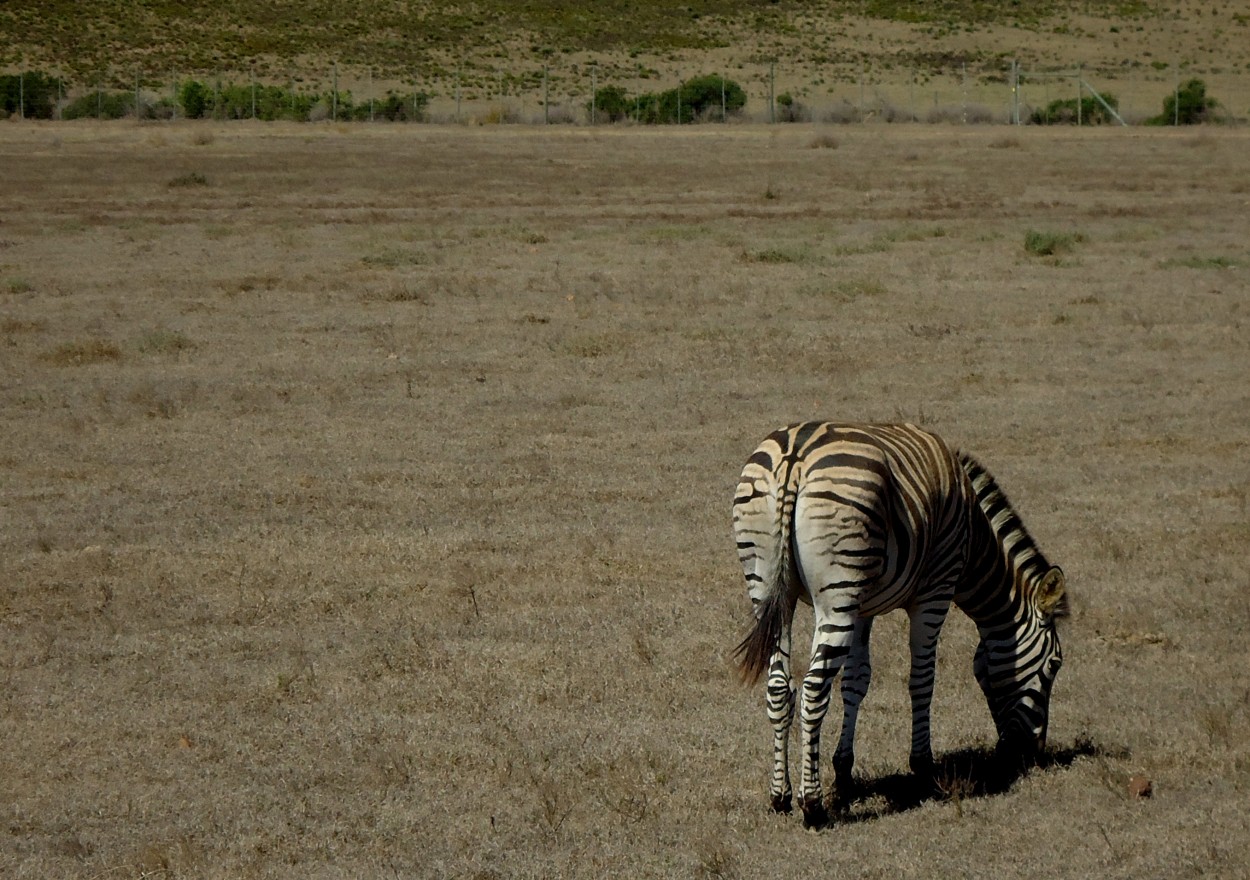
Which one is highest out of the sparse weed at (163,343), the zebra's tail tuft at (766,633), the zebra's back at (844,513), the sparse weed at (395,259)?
the sparse weed at (395,259)

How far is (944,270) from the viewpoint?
22.7m

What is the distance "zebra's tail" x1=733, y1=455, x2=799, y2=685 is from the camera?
5.93m

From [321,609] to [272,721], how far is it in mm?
1704

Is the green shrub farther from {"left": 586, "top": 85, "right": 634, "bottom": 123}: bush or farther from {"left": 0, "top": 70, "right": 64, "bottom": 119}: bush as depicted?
{"left": 0, "top": 70, "right": 64, "bottom": 119}: bush

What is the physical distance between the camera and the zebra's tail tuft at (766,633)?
5977mm

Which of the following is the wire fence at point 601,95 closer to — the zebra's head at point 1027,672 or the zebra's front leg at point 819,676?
the zebra's head at point 1027,672

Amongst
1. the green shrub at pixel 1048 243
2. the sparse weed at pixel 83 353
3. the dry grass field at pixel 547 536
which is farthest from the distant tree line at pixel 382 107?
the sparse weed at pixel 83 353

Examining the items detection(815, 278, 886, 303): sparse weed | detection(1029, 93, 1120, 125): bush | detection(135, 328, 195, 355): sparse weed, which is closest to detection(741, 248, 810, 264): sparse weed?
detection(815, 278, 886, 303): sparse weed

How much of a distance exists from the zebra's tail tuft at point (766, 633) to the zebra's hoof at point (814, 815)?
61cm

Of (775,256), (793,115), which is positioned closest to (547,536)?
(775,256)

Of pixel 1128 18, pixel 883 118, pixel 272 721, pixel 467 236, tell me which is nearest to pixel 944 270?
pixel 467 236

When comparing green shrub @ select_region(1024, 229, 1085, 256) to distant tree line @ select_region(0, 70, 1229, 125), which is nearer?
green shrub @ select_region(1024, 229, 1085, 256)

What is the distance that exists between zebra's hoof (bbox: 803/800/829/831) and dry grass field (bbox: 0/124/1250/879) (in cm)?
6

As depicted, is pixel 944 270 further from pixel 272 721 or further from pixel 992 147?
pixel 992 147
